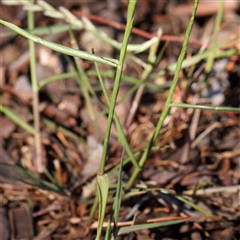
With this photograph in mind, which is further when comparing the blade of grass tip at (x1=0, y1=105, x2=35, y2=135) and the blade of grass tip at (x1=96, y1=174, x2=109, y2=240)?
the blade of grass tip at (x1=0, y1=105, x2=35, y2=135)

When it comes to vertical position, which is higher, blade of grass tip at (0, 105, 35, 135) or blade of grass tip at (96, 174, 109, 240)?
blade of grass tip at (0, 105, 35, 135)

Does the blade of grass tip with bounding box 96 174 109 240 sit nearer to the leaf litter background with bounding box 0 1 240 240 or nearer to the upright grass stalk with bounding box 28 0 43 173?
the leaf litter background with bounding box 0 1 240 240

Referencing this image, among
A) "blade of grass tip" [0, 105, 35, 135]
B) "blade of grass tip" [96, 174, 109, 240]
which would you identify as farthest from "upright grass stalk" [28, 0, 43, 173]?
"blade of grass tip" [96, 174, 109, 240]

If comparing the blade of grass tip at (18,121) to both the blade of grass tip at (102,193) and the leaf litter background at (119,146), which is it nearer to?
the leaf litter background at (119,146)

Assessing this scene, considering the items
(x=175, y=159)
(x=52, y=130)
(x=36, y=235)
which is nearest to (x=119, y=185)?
(x=36, y=235)

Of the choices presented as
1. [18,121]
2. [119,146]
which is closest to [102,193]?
[119,146]

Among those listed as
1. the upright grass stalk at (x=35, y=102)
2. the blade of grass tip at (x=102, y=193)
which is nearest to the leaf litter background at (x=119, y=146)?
the upright grass stalk at (x=35, y=102)

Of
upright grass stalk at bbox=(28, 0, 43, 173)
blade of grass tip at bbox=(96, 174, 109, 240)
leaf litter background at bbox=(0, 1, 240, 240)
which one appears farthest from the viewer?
upright grass stalk at bbox=(28, 0, 43, 173)

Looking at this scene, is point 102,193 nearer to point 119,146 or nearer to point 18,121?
point 119,146
